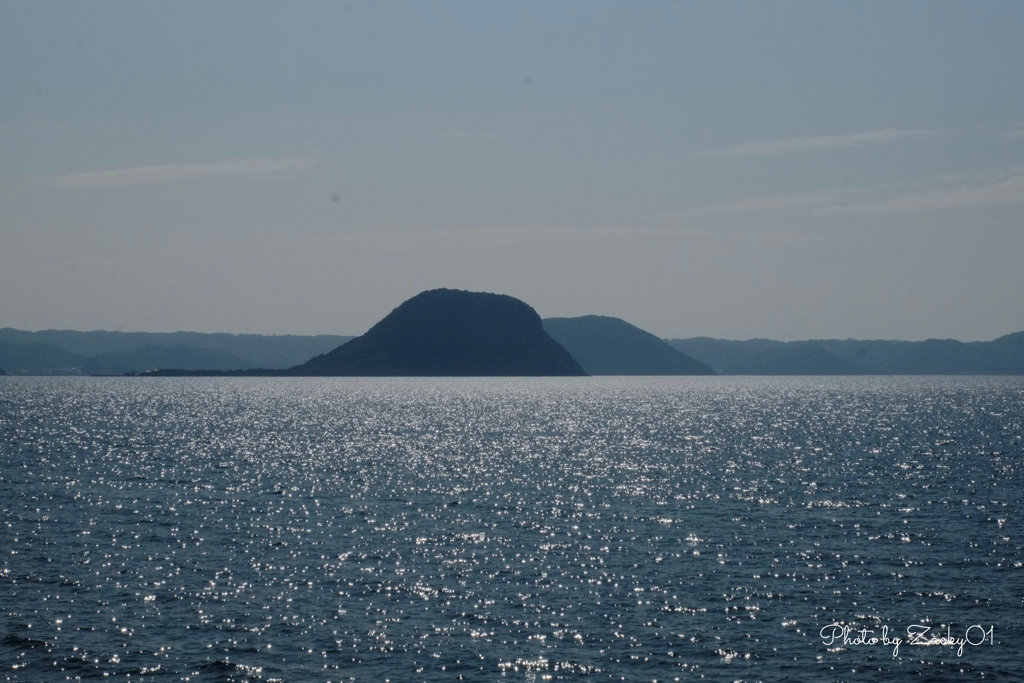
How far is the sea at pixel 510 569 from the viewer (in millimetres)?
34781

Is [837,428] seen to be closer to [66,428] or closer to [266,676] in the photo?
[66,428]

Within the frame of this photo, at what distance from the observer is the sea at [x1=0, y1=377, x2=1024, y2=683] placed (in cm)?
3478

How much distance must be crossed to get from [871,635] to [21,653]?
33.4m

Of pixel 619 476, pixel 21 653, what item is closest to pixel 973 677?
pixel 21 653
